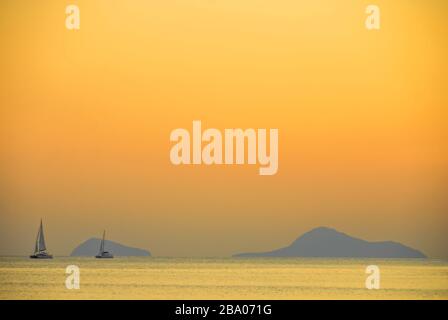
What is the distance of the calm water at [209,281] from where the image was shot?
19.9 metres

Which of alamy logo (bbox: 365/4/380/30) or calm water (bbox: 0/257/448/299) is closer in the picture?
alamy logo (bbox: 365/4/380/30)

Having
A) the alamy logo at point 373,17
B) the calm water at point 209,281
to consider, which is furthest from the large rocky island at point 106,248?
the alamy logo at point 373,17

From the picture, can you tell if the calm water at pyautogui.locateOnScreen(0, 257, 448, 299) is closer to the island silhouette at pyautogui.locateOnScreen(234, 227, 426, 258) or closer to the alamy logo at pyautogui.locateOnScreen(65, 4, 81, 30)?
the island silhouette at pyautogui.locateOnScreen(234, 227, 426, 258)

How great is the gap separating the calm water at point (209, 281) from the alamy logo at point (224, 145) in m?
5.33

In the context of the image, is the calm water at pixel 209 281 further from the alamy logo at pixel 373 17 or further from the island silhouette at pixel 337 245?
the alamy logo at pixel 373 17

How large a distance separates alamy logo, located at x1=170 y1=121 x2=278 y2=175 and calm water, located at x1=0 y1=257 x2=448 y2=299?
5327 millimetres

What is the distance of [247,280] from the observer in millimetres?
27047

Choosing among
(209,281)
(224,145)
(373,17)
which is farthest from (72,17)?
(209,281)

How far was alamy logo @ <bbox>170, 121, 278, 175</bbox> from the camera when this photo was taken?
1210 cm

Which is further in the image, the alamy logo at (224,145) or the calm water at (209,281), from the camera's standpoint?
the calm water at (209,281)

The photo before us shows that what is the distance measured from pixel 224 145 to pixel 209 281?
1504 centimetres

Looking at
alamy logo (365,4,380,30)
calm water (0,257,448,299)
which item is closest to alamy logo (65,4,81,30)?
alamy logo (365,4,380,30)
